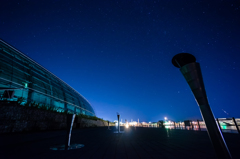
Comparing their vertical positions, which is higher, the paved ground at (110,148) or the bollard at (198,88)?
the bollard at (198,88)

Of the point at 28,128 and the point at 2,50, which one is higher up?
the point at 2,50

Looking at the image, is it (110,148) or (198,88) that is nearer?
(198,88)

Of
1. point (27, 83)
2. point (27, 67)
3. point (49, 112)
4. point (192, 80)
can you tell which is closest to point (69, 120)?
point (192, 80)

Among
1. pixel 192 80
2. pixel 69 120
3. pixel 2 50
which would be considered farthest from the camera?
pixel 2 50

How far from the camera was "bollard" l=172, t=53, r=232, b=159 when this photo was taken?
55.1 inches

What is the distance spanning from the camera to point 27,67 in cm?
1345

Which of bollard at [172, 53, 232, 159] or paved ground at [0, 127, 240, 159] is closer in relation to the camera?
bollard at [172, 53, 232, 159]

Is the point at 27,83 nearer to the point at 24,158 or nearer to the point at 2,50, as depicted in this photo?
the point at 2,50

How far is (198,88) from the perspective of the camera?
1622mm

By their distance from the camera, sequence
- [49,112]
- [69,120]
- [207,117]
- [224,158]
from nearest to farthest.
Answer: [224,158]
[207,117]
[69,120]
[49,112]

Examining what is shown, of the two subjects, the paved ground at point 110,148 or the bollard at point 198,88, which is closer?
the bollard at point 198,88

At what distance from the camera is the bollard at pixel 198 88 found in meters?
1.40

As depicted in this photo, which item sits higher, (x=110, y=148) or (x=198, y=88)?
(x=198, y=88)

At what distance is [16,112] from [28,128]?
45.5 inches
